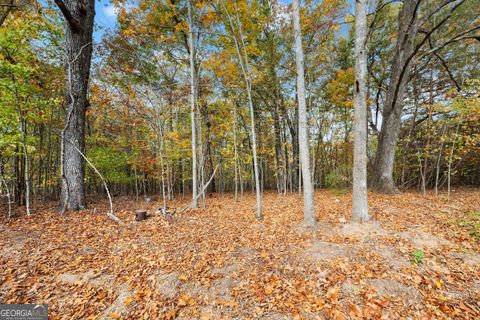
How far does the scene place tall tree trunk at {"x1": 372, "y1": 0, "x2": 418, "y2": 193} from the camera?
22.2 feet

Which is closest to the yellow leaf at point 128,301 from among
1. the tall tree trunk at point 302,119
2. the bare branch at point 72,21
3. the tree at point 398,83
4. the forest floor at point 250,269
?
the forest floor at point 250,269

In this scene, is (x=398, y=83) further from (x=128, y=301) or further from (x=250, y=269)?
(x=128, y=301)

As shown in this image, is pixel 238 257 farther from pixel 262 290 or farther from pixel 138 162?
pixel 138 162

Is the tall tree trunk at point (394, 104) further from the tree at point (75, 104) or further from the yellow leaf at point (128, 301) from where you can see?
the tree at point (75, 104)

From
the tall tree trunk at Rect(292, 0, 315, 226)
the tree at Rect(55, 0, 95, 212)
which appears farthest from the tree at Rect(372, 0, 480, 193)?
the tree at Rect(55, 0, 95, 212)

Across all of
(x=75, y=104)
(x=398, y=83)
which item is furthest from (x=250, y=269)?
(x=398, y=83)

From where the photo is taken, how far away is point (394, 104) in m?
7.36

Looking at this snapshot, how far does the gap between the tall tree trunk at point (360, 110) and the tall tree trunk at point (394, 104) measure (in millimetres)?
3917

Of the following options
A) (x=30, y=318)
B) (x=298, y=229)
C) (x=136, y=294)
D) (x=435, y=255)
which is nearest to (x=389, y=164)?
(x=435, y=255)

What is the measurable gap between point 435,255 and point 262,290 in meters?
3.21

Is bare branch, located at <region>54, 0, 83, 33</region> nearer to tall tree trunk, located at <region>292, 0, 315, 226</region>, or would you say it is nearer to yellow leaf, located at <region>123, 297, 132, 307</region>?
tall tree trunk, located at <region>292, 0, 315, 226</region>

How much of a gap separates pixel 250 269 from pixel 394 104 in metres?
8.77

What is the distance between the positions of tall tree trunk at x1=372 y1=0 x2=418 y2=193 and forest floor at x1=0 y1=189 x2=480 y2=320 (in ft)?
9.14

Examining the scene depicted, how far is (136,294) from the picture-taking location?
2.45 metres
